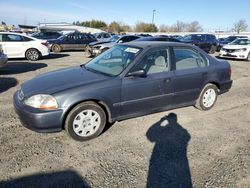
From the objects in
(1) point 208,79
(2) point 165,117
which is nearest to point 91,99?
(2) point 165,117

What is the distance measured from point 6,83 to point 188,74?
18.8 ft

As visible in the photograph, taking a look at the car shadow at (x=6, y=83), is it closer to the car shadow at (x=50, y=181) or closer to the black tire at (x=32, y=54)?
the car shadow at (x=50, y=181)

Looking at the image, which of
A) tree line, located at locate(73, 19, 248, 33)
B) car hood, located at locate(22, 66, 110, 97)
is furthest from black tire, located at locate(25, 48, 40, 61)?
tree line, located at locate(73, 19, 248, 33)

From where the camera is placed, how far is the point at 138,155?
3496mm

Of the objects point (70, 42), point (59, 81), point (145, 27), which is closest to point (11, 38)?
point (70, 42)

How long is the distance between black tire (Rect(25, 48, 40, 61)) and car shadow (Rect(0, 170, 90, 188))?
1089 centimetres

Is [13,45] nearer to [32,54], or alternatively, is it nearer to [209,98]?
[32,54]

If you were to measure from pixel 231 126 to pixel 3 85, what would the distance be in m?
6.45

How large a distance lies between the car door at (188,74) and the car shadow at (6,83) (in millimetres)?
4859

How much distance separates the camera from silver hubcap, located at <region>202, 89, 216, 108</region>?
17.5 feet

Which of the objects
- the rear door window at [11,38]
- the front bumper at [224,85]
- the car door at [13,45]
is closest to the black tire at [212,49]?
the car door at [13,45]

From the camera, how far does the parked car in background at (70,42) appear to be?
18.0 metres

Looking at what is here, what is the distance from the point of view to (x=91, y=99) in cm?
380

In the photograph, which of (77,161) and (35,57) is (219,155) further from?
(35,57)
